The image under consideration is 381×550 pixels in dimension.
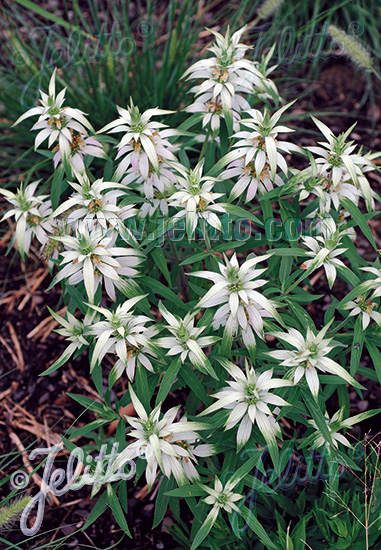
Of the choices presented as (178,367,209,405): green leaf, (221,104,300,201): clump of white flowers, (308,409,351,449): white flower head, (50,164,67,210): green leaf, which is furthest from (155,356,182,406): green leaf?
(50,164,67,210): green leaf

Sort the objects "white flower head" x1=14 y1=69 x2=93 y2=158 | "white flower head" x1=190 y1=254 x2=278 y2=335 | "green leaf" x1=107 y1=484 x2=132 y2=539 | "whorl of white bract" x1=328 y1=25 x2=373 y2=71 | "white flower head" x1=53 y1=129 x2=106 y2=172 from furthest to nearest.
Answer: "whorl of white bract" x1=328 y1=25 x2=373 y2=71, "white flower head" x1=53 y1=129 x2=106 y2=172, "white flower head" x1=14 y1=69 x2=93 y2=158, "green leaf" x1=107 y1=484 x2=132 y2=539, "white flower head" x1=190 y1=254 x2=278 y2=335

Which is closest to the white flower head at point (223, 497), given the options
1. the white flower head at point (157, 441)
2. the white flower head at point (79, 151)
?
the white flower head at point (157, 441)

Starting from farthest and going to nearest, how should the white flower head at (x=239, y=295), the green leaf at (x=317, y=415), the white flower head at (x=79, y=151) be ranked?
the white flower head at (x=79, y=151), the green leaf at (x=317, y=415), the white flower head at (x=239, y=295)

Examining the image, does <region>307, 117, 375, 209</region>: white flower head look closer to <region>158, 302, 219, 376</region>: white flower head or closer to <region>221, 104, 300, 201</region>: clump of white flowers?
<region>221, 104, 300, 201</region>: clump of white flowers

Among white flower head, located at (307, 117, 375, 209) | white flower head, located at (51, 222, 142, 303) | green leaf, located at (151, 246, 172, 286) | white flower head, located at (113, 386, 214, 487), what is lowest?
white flower head, located at (113, 386, 214, 487)

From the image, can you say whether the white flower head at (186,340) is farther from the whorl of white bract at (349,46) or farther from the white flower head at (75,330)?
the whorl of white bract at (349,46)

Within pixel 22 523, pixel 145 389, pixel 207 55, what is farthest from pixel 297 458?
pixel 207 55

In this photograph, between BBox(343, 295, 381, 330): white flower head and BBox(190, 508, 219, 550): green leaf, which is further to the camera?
BBox(343, 295, 381, 330): white flower head

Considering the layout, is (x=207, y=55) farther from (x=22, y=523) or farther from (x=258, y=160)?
(x=22, y=523)
